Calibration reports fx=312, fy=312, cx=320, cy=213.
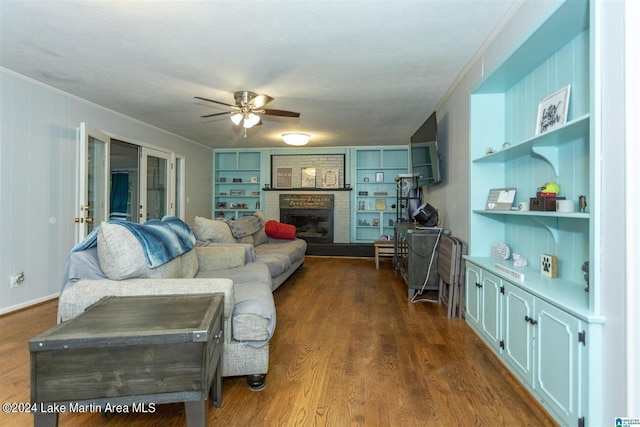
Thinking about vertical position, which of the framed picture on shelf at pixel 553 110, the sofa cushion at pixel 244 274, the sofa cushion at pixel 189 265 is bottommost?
the sofa cushion at pixel 244 274

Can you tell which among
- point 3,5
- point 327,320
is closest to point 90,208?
point 3,5

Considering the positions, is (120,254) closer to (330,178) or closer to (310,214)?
(310,214)

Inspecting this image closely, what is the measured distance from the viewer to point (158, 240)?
2.13 m

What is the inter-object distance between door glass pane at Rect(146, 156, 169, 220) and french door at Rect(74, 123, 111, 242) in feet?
4.15

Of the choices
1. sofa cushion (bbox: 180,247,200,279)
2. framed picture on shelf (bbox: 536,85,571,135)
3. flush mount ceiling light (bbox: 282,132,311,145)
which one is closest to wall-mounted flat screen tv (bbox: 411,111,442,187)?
framed picture on shelf (bbox: 536,85,571,135)

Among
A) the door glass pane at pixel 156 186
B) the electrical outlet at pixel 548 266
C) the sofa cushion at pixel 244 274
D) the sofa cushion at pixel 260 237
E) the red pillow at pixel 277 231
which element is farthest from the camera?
the door glass pane at pixel 156 186

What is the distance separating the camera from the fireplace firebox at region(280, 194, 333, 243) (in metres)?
7.07

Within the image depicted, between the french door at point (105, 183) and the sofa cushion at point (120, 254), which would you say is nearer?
the sofa cushion at point (120, 254)

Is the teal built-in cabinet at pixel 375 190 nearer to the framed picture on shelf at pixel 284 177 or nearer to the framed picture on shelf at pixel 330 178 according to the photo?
the framed picture on shelf at pixel 330 178

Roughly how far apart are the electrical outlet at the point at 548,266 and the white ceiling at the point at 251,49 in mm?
1645

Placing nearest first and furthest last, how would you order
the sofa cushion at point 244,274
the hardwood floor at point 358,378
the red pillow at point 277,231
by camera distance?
1. the hardwood floor at point 358,378
2. the sofa cushion at point 244,274
3. the red pillow at point 277,231

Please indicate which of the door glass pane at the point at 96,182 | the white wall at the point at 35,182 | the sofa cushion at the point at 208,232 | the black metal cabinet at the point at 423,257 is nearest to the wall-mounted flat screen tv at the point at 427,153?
the black metal cabinet at the point at 423,257

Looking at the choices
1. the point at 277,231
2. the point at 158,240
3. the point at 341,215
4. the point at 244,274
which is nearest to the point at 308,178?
the point at 341,215

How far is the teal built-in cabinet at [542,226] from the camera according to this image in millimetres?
1304
